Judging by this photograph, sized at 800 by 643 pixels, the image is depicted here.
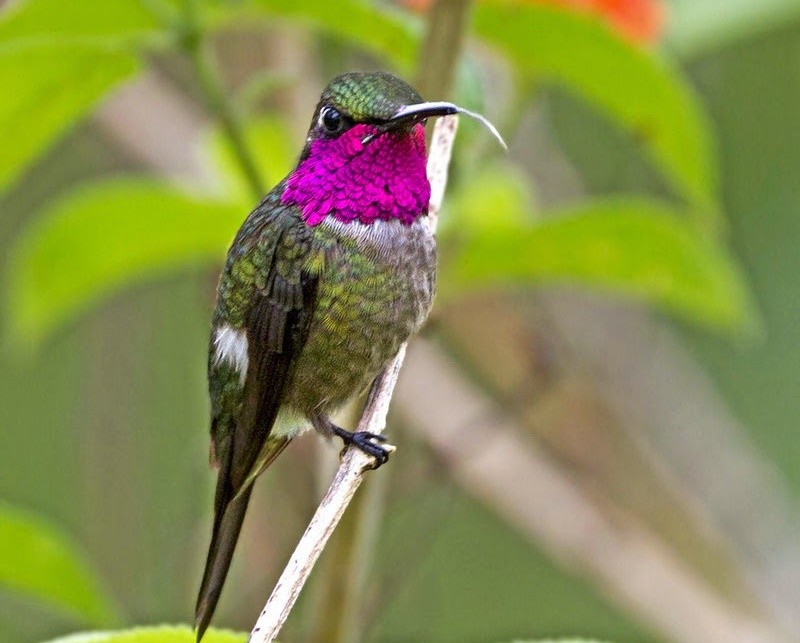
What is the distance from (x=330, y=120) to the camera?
1.99 m

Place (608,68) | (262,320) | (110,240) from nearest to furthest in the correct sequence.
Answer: (262,320)
(608,68)
(110,240)

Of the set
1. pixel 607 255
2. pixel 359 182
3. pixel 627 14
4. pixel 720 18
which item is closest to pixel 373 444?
pixel 359 182

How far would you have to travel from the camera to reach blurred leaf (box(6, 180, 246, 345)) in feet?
7.93

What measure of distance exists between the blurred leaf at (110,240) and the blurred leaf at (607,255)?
0.45 m

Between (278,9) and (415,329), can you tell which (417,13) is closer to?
(278,9)

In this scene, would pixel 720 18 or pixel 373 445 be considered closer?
pixel 373 445

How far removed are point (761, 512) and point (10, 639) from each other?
2168 mm

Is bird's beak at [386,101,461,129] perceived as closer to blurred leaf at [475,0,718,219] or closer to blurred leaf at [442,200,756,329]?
blurred leaf at [475,0,718,219]

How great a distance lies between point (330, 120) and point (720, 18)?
1073 millimetres

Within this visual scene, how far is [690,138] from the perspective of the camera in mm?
2275

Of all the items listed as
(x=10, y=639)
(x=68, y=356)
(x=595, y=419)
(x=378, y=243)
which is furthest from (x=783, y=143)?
(x=378, y=243)

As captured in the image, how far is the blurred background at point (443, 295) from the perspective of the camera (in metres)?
2.09

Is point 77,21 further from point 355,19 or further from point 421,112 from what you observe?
point 421,112

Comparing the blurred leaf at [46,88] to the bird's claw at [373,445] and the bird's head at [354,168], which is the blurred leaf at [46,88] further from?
the bird's claw at [373,445]
